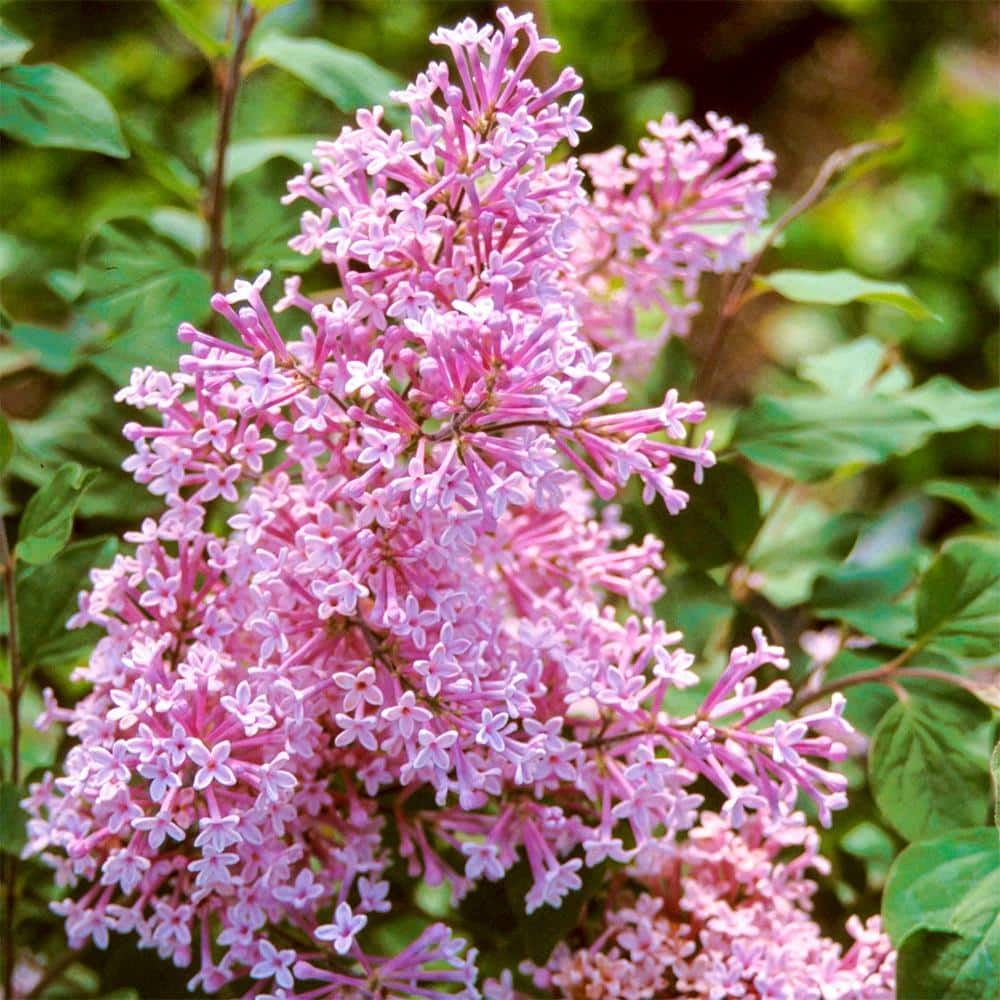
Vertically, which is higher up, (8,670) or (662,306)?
(662,306)

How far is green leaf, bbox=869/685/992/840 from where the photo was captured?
0.57 m

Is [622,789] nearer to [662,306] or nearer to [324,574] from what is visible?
[324,574]

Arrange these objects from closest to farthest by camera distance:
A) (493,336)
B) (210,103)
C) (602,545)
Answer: (493,336)
(602,545)
(210,103)

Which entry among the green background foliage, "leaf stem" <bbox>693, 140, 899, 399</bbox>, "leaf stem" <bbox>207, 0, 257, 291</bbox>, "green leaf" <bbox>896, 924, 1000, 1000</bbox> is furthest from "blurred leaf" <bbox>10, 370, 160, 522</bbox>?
"green leaf" <bbox>896, 924, 1000, 1000</bbox>

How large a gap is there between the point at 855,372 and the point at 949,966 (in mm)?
372

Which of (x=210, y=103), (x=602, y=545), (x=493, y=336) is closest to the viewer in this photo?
(x=493, y=336)

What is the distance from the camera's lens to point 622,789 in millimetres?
500

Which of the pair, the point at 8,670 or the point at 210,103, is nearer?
the point at 8,670

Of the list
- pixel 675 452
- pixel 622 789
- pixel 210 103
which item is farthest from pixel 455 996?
pixel 210 103

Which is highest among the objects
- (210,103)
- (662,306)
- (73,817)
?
(662,306)

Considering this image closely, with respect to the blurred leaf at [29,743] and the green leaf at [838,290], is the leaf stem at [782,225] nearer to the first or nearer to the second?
the green leaf at [838,290]

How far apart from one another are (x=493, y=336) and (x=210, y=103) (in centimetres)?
176

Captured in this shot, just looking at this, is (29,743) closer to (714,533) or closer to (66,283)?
(66,283)

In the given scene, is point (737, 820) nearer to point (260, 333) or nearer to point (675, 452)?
point (675, 452)
